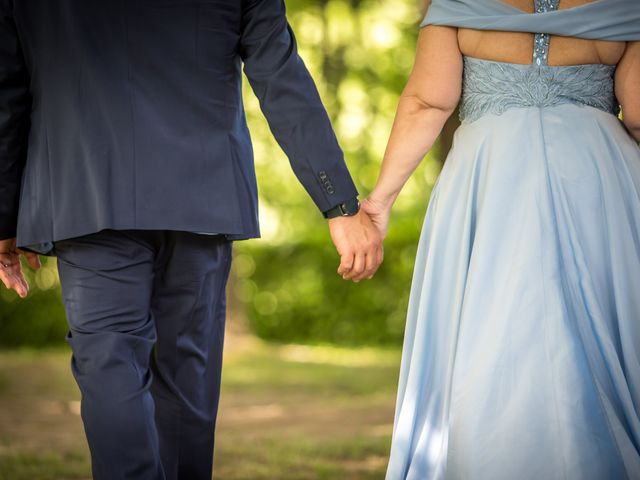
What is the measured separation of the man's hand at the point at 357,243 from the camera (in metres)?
3.24

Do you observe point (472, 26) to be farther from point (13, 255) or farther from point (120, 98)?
point (13, 255)

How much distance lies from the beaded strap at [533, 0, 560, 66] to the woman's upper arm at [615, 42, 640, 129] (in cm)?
28

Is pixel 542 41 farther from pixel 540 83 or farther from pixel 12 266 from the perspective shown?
pixel 12 266

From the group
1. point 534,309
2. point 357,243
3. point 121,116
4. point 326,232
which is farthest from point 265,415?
point 326,232

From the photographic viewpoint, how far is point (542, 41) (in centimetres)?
316

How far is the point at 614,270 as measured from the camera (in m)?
3.09

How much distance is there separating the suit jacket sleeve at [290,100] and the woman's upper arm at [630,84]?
999 mm

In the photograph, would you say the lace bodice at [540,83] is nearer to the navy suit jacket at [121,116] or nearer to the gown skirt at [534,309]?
the gown skirt at [534,309]

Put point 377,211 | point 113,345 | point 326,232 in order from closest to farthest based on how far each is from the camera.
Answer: point 113,345, point 377,211, point 326,232

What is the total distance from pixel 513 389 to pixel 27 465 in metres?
2.72

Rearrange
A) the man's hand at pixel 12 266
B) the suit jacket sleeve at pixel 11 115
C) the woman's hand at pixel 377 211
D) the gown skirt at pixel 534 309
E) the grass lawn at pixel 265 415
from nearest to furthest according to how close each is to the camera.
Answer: the suit jacket sleeve at pixel 11 115
the gown skirt at pixel 534 309
the man's hand at pixel 12 266
the woman's hand at pixel 377 211
the grass lawn at pixel 265 415

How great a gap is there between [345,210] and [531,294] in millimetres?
682

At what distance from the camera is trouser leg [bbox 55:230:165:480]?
106 inches

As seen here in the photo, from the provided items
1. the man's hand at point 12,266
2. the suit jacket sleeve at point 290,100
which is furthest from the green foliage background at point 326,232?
the suit jacket sleeve at point 290,100
